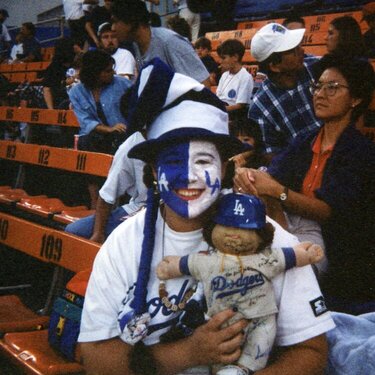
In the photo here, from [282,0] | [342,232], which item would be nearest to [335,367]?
[342,232]

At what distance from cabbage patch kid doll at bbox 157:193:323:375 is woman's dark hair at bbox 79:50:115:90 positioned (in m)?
3.08

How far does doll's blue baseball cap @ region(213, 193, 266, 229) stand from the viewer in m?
1.33

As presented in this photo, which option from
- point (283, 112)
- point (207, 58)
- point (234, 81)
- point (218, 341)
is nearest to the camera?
point (218, 341)

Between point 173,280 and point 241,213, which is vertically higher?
point 241,213

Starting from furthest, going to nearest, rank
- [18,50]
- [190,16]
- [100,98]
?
[18,50] → [190,16] → [100,98]

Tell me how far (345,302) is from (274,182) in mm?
488

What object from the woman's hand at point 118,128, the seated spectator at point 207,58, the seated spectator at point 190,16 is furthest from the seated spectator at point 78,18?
the woman's hand at point 118,128

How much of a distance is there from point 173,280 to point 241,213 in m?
0.22

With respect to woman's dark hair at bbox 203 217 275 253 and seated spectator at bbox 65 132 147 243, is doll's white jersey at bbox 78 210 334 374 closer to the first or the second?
woman's dark hair at bbox 203 217 275 253

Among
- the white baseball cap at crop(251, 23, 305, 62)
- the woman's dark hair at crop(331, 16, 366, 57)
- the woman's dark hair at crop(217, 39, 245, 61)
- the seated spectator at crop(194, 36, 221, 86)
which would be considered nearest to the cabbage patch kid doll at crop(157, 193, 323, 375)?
the white baseball cap at crop(251, 23, 305, 62)

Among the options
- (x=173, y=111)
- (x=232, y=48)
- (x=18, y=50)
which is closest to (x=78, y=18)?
(x=232, y=48)

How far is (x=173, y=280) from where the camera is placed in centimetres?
140

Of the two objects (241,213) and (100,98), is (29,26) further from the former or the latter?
(241,213)

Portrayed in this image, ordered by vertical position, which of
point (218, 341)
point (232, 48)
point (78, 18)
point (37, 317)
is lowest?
point (37, 317)
